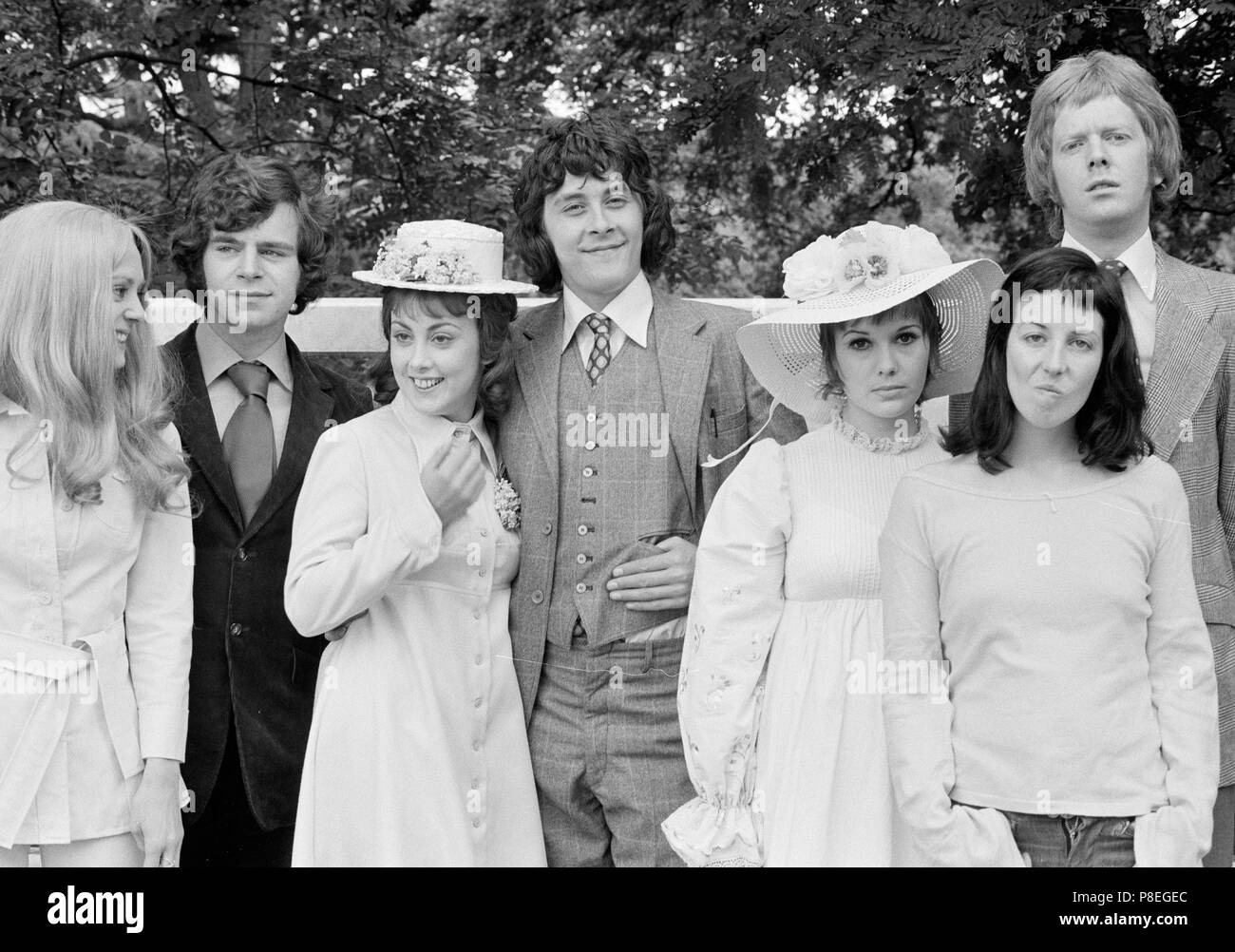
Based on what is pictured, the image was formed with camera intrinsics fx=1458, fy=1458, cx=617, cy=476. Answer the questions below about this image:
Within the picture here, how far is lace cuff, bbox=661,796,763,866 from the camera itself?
3.08 meters

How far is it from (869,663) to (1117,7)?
2.54m

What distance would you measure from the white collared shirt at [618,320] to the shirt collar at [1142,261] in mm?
1014

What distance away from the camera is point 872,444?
324 cm

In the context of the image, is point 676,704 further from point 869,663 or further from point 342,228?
point 342,228

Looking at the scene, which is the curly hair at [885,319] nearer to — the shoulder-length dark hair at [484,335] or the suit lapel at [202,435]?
the shoulder-length dark hair at [484,335]

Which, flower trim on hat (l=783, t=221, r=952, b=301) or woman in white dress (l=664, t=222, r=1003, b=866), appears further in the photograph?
flower trim on hat (l=783, t=221, r=952, b=301)

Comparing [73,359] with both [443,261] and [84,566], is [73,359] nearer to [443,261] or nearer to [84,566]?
[84,566]

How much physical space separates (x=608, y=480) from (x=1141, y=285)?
4.37 feet

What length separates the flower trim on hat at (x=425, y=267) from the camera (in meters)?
3.39

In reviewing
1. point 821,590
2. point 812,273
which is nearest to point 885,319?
point 812,273

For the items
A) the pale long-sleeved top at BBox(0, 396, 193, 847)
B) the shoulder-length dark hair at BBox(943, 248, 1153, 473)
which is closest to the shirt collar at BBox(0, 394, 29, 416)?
the pale long-sleeved top at BBox(0, 396, 193, 847)

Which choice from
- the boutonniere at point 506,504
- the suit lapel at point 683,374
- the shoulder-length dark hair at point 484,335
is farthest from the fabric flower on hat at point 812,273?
the boutonniere at point 506,504

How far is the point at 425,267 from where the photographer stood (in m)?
3.40

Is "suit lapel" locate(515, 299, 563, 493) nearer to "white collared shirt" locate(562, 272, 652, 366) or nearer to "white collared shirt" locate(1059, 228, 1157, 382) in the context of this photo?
"white collared shirt" locate(562, 272, 652, 366)
